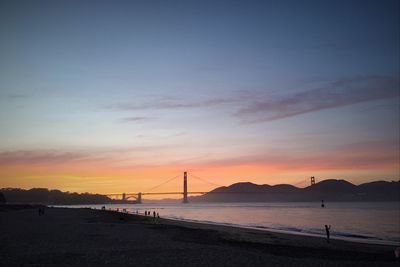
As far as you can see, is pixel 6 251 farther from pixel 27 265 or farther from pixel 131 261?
pixel 131 261

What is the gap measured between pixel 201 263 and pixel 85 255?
4716 mm

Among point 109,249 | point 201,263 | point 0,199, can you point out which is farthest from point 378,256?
point 0,199

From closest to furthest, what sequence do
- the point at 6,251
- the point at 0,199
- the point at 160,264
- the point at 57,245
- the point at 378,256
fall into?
the point at 160,264 < the point at 6,251 < the point at 57,245 < the point at 378,256 < the point at 0,199

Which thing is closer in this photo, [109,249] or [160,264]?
[160,264]

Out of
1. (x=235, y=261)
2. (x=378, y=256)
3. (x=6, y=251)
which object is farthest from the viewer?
(x=378, y=256)

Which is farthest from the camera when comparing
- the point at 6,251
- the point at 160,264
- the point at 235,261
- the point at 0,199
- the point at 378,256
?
the point at 0,199

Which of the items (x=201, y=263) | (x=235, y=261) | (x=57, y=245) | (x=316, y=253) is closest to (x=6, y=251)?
(x=57, y=245)

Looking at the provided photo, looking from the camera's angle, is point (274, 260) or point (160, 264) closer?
point (160, 264)

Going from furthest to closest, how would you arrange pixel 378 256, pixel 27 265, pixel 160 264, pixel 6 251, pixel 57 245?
pixel 378 256 < pixel 57 245 < pixel 6 251 < pixel 160 264 < pixel 27 265

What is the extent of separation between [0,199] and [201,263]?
11430 cm

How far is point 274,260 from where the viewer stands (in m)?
15.1

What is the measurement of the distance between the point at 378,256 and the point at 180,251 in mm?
10099

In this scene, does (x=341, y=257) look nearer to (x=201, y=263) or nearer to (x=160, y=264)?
(x=201, y=263)

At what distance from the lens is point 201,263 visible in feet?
43.9
